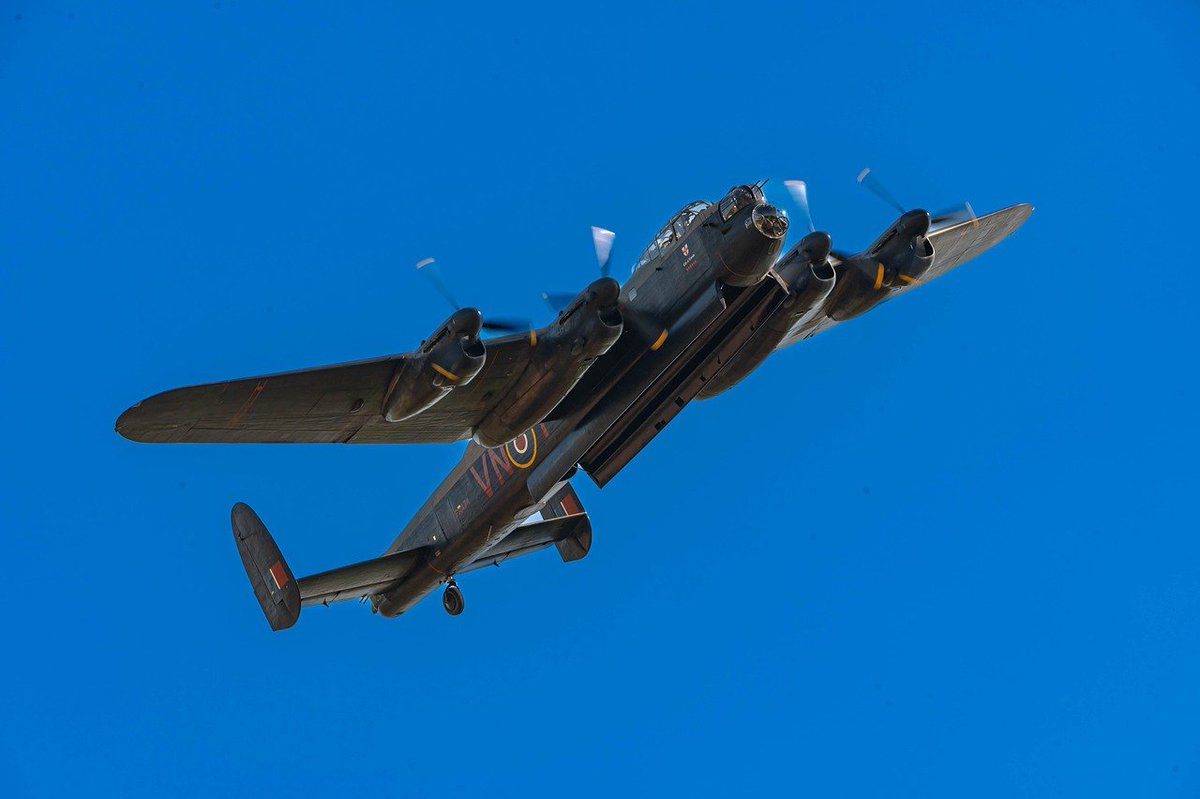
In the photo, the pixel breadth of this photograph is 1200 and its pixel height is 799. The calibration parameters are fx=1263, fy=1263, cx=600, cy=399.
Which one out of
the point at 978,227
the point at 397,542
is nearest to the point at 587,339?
the point at 397,542

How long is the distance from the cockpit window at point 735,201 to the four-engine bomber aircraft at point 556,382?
0.07ft

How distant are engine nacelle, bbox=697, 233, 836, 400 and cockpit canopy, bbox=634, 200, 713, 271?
5.41 feet

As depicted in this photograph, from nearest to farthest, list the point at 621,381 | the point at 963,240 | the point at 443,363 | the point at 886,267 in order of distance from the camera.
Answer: the point at 443,363 < the point at 621,381 < the point at 886,267 < the point at 963,240

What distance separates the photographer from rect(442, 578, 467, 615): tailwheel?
2478cm

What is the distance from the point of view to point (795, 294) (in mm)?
20578

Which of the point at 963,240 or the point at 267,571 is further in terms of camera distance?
the point at 963,240

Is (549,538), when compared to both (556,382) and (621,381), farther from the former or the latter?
(556,382)

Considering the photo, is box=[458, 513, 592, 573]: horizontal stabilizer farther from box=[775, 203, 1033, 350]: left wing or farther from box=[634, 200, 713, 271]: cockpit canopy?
box=[634, 200, 713, 271]: cockpit canopy

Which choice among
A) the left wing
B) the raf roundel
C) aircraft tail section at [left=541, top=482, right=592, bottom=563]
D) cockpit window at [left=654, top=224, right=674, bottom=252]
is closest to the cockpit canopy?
cockpit window at [left=654, top=224, right=674, bottom=252]

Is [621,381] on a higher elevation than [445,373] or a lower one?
higher

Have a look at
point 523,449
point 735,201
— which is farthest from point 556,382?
point 735,201

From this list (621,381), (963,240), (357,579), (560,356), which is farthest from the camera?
(963,240)

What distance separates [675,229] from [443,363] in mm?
4819

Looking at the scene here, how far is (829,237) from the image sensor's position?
20719 millimetres
